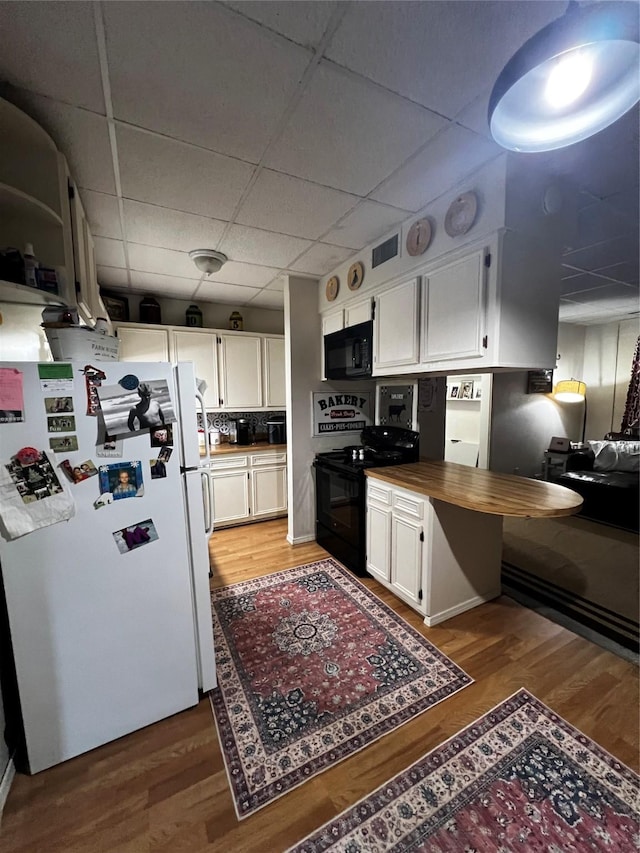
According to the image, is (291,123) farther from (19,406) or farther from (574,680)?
(574,680)

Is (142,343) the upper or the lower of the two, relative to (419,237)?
lower

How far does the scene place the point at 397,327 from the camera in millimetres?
2402

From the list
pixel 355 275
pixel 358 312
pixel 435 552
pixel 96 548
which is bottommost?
pixel 435 552

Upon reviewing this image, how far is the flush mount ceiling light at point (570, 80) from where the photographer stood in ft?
2.48

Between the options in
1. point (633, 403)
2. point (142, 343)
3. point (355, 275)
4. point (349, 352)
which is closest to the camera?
point (355, 275)

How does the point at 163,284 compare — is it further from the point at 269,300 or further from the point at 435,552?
the point at 435,552

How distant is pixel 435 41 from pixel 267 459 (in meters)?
3.33

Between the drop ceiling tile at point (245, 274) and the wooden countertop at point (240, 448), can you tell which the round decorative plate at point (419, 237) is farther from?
the wooden countertop at point (240, 448)

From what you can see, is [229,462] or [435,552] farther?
[229,462]

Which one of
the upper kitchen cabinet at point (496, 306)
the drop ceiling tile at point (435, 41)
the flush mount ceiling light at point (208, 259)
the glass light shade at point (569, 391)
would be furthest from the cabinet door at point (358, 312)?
the glass light shade at point (569, 391)

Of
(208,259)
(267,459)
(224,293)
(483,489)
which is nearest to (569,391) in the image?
(483,489)

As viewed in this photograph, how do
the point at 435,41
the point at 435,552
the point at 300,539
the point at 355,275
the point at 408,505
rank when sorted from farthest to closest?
the point at 300,539, the point at 355,275, the point at 408,505, the point at 435,552, the point at 435,41

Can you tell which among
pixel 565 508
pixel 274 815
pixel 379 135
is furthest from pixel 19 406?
pixel 565 508

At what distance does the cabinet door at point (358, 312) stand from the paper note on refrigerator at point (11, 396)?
218cm
